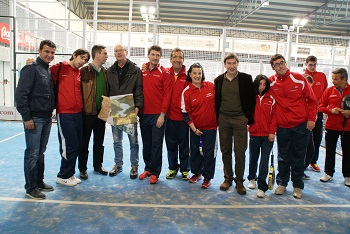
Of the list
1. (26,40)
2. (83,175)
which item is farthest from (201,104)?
(26,40)

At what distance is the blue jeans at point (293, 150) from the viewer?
374 centimetres

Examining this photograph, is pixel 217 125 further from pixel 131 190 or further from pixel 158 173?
pixel 131 190

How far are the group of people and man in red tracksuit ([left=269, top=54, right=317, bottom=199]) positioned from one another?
12 mm

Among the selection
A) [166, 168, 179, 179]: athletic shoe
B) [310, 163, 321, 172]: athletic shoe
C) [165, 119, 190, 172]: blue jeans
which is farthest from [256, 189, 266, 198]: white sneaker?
[310, 163, 321, 172]: athletic shoe

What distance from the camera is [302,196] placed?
3.89 m

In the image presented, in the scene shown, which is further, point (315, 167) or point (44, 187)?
point (315, 167)

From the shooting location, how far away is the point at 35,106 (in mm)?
3379

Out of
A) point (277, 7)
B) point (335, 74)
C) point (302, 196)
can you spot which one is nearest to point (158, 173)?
point (302, 196)

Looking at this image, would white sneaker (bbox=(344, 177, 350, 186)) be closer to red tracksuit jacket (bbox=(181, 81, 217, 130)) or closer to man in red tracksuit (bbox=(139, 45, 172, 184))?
Answer: red tracksuit jacket (bbox=(181, 81, 217, 130))

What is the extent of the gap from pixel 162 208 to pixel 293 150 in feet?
6.16

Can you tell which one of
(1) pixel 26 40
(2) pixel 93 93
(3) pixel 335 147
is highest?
(1) pixel 26 40

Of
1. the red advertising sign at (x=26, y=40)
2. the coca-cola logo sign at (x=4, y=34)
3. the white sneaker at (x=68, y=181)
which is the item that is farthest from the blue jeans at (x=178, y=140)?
the coca-cola logo sign at (x=4, y=34)

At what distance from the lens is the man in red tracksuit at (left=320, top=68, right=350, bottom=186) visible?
14.0ft

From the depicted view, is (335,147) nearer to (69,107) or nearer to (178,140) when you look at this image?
(178,140)
